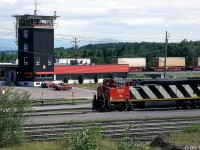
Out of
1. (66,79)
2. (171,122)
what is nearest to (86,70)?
(66,79)

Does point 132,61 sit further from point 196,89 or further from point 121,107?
point 121,107

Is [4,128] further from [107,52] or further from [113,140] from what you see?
[107,52]

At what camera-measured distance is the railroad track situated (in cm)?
2683

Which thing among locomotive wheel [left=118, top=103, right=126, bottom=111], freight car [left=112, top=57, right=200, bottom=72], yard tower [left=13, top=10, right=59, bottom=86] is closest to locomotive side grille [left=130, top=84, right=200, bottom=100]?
locomotive wheel [left=118, top=103, right=126, bottom=111]

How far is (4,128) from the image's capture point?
2403 centimetres

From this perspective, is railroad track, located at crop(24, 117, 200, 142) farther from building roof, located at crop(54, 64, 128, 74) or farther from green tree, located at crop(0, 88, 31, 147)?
building roof, located at crop(54, 64, 128, 74)

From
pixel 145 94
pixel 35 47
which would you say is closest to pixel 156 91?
pixel 145 94

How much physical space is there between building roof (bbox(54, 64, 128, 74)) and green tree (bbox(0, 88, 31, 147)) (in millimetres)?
59391

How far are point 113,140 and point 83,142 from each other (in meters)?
10.1

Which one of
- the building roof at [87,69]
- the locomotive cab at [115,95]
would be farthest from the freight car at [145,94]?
the building roof at [87,69]

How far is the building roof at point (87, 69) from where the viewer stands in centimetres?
8481

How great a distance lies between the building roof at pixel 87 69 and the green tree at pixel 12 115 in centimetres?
5939

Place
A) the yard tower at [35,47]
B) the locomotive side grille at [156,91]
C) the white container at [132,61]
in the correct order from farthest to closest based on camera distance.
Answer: the white container at [132,61]
the yard tower at [35,47]
the locomotive side grille at [156,91]

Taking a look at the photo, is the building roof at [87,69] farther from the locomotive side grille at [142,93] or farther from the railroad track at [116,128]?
the railroad track at [116,128]
